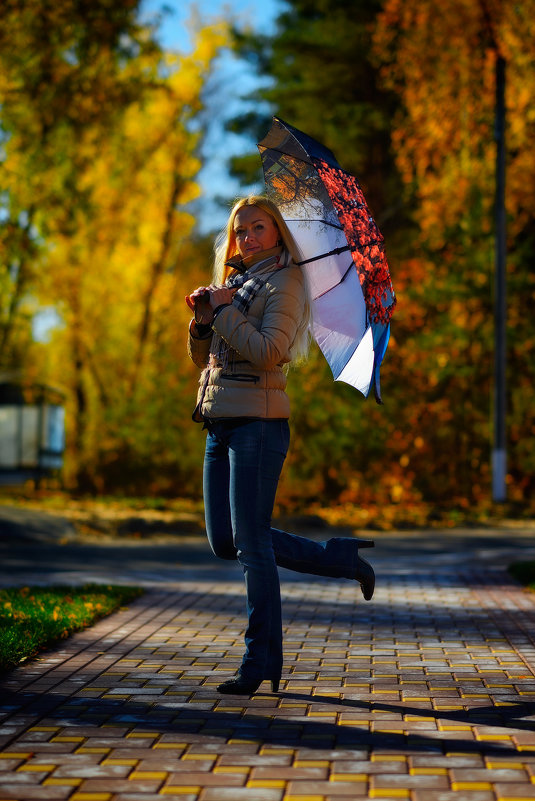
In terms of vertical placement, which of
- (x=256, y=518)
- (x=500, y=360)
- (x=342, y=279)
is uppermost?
(x=500, y=360)

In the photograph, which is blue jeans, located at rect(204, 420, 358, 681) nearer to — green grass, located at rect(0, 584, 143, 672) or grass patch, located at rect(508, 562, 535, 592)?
green grass, located at rect(0, 584, 143, 672)

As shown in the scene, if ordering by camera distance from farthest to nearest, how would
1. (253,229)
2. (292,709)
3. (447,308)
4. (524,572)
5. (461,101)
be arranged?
(461,101) < (447,308) < (524,572) < (253,229) < (292,709)

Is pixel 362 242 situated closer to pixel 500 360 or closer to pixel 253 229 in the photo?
pixel 253 229

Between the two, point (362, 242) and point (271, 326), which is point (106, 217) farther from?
point (271, 326)

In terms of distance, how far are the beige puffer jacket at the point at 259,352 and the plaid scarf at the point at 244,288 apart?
0.02 m

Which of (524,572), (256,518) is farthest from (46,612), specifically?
(524,572)

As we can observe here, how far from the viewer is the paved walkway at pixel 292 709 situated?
11.3ft

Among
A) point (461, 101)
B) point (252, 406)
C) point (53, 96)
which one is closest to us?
point (252, 406)

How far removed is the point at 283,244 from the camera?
5.02 meters

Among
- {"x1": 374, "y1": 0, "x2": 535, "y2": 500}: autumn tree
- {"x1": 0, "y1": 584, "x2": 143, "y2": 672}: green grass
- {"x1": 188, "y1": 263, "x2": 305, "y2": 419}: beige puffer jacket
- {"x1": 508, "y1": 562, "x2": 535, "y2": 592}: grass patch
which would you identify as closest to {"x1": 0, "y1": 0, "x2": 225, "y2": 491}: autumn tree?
{"x1": 374, "y1": 0, "x2": 535, "y2": 500}: autumn tree

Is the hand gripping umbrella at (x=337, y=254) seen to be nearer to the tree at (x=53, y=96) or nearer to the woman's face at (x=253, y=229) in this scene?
the woman's face at (x=253, y=229)

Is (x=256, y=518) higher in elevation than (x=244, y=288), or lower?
lower

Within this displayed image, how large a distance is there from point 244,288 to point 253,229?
1.04 feet

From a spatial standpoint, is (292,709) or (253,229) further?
(253,229)
